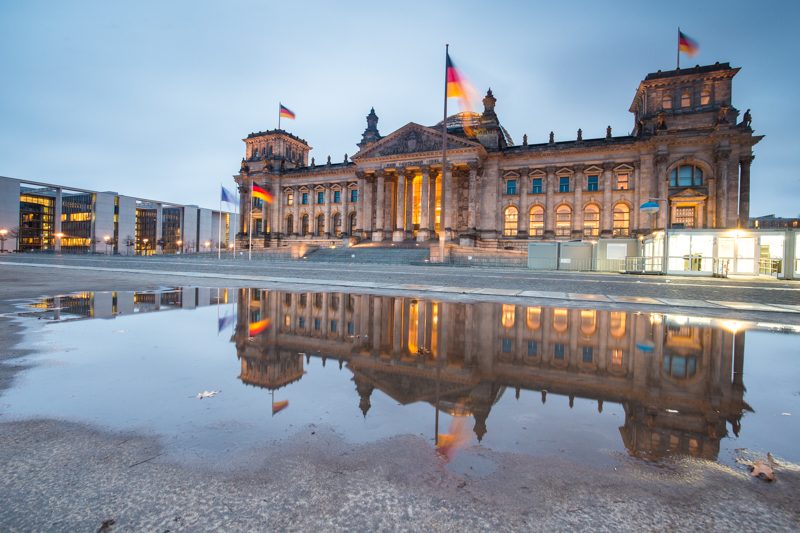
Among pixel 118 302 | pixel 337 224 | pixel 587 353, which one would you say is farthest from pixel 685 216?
pixel 118 302

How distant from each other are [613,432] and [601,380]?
149 centimetres

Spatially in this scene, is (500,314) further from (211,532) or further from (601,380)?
(211,532)

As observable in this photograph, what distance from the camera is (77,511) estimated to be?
2.02 metres

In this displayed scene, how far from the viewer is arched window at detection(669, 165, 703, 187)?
4500 cm

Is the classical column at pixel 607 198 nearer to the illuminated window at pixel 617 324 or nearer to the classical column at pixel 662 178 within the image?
the classical column at pixel 662 178

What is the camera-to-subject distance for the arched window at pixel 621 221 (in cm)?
4816

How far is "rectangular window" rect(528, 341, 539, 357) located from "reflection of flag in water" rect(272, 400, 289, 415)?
356 cm

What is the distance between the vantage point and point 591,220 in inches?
1976

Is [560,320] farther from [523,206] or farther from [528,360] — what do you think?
[523,206]

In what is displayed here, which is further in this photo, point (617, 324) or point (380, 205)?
point (380, 205)

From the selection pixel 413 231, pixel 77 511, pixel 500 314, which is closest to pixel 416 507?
pixel 77 511

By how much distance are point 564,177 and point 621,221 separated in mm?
9075

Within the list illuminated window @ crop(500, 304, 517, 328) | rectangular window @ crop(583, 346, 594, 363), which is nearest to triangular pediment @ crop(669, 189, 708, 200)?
illuminated window @ crop(500, 304, 517, 328)

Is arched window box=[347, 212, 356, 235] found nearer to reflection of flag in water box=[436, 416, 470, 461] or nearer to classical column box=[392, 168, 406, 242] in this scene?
classical column box=[392, 168, 406, 242]
